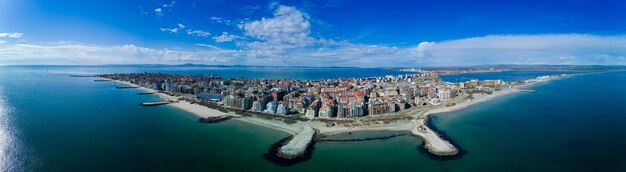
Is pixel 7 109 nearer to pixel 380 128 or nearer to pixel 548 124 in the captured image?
pixel 380 128

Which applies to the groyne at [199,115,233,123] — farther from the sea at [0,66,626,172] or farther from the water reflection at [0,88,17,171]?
the water reflection at [0,88,17,171]

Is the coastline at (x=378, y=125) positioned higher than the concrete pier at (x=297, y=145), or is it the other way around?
the coastline at (x=378, y=125)

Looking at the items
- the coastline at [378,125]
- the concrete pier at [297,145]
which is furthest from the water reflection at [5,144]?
the concrete pier at [297,145]

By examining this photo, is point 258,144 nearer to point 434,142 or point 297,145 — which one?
point 297,145

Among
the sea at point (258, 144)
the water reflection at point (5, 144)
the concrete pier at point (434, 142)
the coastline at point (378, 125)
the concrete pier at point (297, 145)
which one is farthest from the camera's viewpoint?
the coastline at point (378, 125)

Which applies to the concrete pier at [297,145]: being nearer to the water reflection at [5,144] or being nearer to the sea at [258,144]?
the sea at [258,144]

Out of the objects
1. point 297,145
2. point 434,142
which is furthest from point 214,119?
point 434,142

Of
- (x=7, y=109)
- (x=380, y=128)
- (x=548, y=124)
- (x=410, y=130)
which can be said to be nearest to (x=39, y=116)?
(x=7, y=109)

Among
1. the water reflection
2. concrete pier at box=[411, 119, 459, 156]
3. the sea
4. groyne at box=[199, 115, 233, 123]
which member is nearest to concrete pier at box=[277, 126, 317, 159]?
the sea
